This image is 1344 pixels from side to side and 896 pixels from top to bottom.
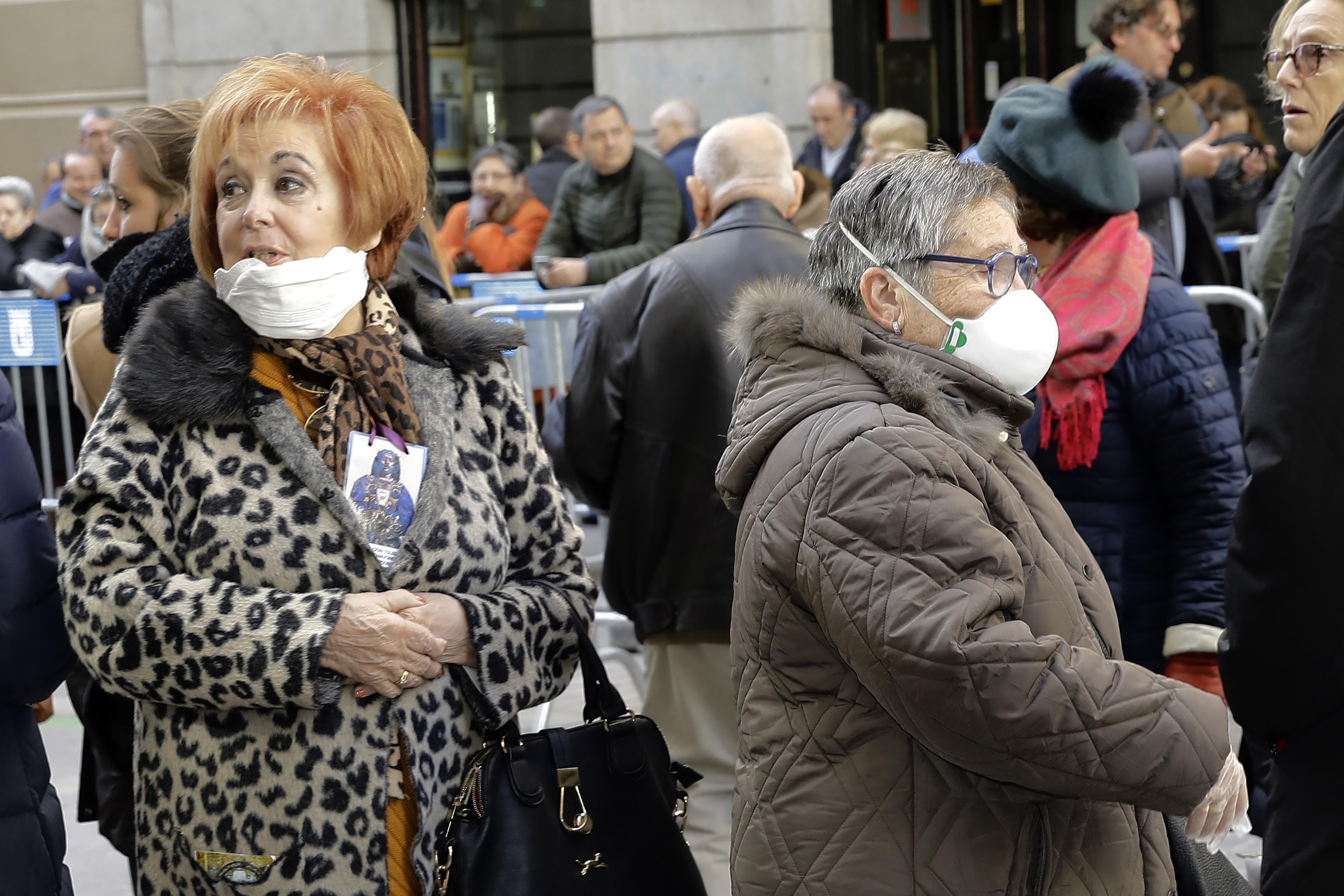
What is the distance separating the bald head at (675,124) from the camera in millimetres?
9914

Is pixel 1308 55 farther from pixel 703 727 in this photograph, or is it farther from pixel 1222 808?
pixel 703 727

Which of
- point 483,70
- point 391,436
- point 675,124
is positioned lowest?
point 391,436

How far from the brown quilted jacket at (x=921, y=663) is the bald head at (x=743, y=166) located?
202 cm

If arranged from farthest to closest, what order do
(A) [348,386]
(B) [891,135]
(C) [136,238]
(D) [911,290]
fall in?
(B) [891,135], (C) [136,238], (A) [348,386], (D) [911,290]

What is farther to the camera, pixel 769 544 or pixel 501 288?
pixel 501 288

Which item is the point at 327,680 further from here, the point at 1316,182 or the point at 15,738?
the point at 1316,182

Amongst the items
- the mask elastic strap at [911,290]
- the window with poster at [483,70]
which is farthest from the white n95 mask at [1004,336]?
the window with poster at [483,70]

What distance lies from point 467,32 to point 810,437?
11.6 m

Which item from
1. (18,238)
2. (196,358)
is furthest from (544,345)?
(18,238)

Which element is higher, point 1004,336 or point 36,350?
point 1004,336

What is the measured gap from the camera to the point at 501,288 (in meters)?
7.49

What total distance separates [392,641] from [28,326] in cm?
549

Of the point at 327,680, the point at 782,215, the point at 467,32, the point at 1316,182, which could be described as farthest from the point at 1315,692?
the point at 467,32

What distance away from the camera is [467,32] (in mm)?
12945
